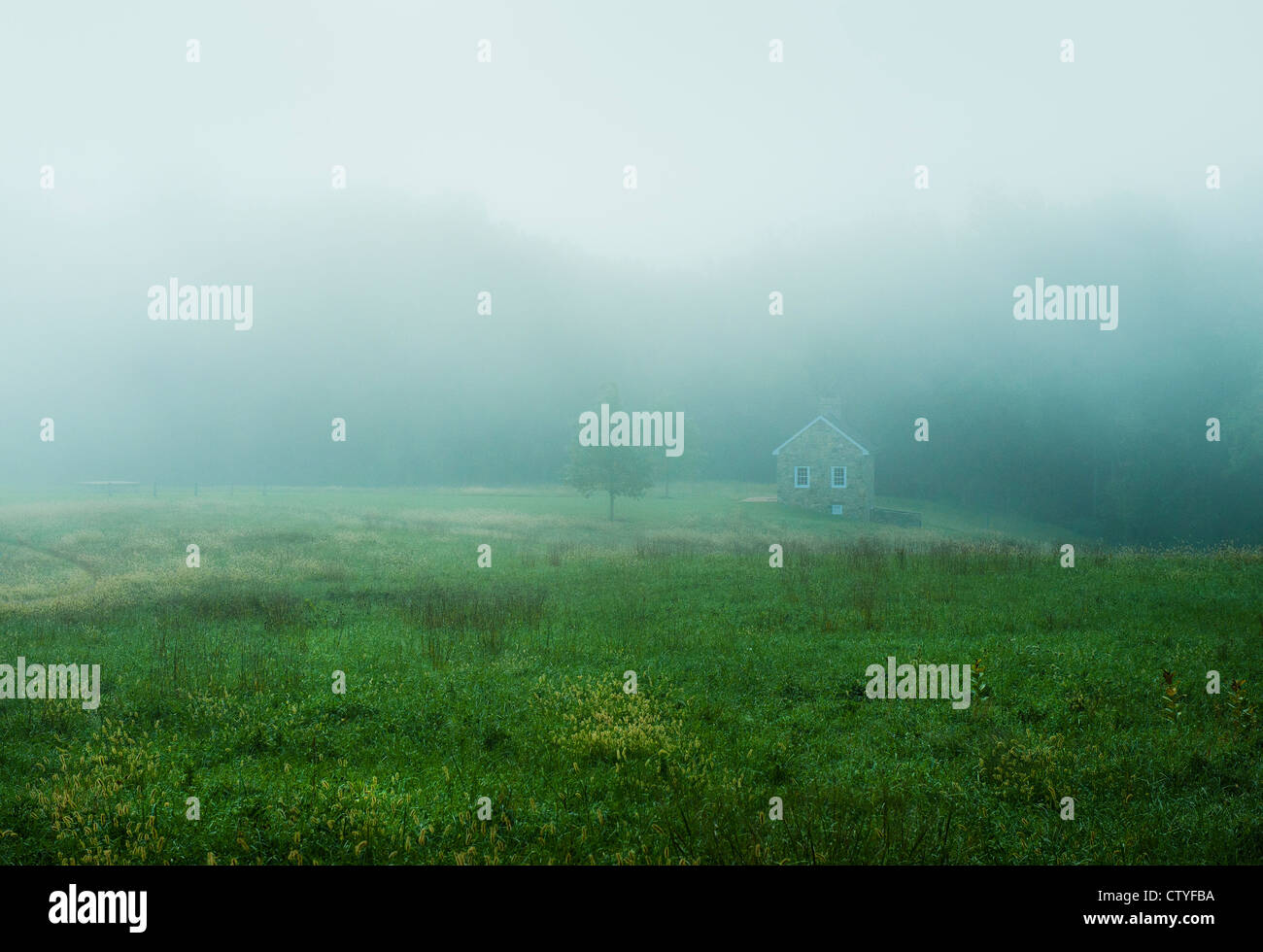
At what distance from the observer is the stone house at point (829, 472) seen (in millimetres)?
48281

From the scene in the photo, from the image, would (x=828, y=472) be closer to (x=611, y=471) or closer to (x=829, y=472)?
(x=829, y=472)

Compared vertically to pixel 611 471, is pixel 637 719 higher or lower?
lower

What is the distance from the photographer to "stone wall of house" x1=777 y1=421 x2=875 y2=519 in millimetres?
48281

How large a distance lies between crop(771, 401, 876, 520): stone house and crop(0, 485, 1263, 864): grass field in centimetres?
2468

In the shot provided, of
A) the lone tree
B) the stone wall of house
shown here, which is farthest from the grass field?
the lone tree

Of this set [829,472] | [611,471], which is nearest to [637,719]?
[611,471]

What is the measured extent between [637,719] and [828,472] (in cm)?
4062

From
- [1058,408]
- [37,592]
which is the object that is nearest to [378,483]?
[37,592]

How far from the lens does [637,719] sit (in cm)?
1029

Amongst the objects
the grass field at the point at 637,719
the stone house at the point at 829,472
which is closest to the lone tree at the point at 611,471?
the stone house at the point at 829,472

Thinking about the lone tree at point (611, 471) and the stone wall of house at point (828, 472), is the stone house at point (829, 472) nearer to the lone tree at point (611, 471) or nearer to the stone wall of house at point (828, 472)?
the stone wall of house at point (828, 472)

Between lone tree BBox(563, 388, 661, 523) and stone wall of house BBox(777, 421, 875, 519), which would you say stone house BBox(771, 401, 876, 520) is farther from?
lone tree BBox(563, 388, 661, 523)
